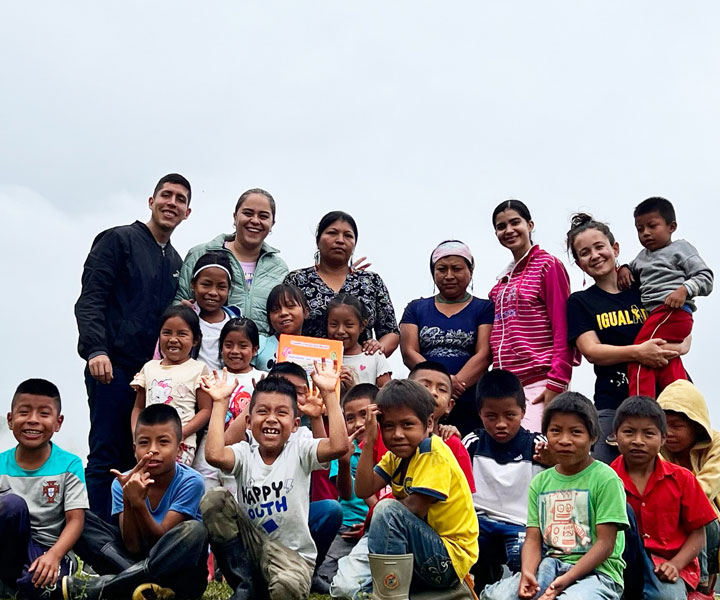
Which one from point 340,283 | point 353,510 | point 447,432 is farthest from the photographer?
point 340,283

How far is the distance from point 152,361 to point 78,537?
176 centimetres

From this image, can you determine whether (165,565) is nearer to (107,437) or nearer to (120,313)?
(107,437)

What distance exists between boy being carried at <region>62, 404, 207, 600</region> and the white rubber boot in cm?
111

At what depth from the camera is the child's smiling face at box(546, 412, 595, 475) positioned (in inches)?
206

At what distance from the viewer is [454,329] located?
7.38 metres

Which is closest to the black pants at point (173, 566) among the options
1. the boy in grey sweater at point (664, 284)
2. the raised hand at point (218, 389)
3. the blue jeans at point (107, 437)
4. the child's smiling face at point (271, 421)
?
the child's smiling face at point (271, 421)

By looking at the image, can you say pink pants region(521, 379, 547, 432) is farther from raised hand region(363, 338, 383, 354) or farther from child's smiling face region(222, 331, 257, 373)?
child's smiling face region(222, 331, 257, 373)

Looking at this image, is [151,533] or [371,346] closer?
[151,533]

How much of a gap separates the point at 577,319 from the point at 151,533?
3.57 m

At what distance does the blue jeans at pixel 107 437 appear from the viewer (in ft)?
22.9

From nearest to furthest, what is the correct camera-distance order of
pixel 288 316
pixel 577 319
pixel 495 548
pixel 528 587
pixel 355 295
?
pixel 528 587 < pixel 495 548 < pixel 577 319 < pixel 288 316 < pixel 355 295

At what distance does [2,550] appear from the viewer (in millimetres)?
5449

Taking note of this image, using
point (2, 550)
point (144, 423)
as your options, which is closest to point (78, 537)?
point (2, 550)

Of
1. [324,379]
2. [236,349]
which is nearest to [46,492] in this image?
[236,349]
